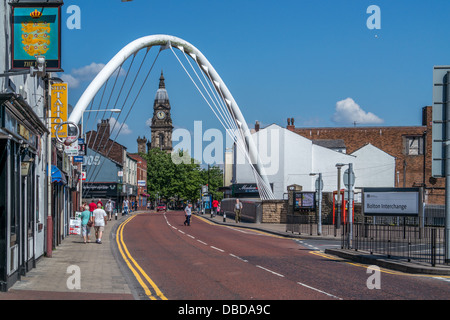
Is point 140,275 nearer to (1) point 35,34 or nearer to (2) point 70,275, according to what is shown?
(2) point 70,275

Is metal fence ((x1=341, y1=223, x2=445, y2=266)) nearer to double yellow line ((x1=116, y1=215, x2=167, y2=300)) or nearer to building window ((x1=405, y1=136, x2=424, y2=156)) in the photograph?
double yellow line ((x1=116, y1=215, x2=167, y2=300))

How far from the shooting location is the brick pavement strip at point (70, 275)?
1218 cm

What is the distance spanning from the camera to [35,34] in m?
14.4

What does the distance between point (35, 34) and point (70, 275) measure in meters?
6.07

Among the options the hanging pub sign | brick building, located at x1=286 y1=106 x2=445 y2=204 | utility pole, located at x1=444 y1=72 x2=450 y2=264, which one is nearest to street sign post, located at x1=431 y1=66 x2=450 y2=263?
utility pole, located at x1=444 y1=72 x2=450 y2=264

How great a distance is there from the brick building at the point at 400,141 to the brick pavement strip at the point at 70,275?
62.8 metres

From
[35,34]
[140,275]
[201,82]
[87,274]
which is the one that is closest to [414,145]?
[201,82]

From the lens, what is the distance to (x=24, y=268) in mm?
15195

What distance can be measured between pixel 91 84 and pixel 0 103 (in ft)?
88.3

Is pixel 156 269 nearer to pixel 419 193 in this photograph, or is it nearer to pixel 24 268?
pixel 24 268

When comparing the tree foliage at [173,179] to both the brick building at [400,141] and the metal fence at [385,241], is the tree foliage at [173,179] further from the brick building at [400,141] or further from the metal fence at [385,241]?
the metal fence at [385,241]

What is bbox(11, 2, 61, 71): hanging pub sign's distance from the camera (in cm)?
1390

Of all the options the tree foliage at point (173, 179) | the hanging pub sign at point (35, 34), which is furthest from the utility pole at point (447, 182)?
the tree foliage at point (173, 179)

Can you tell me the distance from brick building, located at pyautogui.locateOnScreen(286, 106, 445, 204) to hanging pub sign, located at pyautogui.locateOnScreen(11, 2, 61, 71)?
67.7 metres
